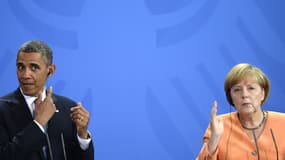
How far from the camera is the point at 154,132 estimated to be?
376cm

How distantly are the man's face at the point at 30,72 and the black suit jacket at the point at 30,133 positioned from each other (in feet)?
0.21

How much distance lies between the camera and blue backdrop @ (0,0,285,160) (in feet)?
11.9

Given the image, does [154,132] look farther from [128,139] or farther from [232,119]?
[232,119]

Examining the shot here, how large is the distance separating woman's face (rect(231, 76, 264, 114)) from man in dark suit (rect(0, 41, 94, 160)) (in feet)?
2.41

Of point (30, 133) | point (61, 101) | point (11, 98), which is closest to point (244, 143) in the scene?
point (61, 101)

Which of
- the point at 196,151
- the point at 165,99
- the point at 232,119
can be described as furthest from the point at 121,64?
the point at 232,119

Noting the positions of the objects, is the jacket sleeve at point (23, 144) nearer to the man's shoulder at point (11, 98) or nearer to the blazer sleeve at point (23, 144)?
the blazer sleeve at point (23, 144)

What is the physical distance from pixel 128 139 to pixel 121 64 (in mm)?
558

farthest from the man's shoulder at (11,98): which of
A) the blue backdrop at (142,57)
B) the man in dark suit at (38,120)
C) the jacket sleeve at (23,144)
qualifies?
the blue backdrop at (142,57)

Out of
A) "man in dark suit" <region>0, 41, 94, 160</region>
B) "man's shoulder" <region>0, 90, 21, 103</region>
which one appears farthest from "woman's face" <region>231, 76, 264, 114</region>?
"man's shoulder" <region>0, 90, 21, 103</region>

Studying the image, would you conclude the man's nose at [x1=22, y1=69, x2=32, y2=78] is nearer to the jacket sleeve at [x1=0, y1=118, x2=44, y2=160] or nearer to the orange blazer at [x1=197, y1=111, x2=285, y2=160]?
the jacket sleeve at [x1=0, y1=118, x2=44, y2=160]

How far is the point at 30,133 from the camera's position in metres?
2.13

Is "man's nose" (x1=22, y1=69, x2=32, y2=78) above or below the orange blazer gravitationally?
above

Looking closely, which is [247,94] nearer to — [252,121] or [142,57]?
[252,121]
